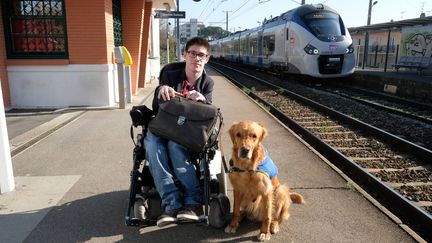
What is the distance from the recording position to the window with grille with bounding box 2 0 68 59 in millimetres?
9719

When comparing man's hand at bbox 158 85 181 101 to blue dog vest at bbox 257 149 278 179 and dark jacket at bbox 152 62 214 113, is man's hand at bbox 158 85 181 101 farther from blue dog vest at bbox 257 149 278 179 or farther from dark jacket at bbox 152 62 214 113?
blue dog vest at bbox 257 149 278 179

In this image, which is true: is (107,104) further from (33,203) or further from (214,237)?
(214,237)

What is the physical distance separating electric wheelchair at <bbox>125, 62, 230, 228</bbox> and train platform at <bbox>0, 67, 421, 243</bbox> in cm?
21

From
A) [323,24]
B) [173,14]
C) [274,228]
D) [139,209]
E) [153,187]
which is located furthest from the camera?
[173,14]

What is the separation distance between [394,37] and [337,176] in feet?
107

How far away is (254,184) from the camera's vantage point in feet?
10.9

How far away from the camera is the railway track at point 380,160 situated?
168 inches

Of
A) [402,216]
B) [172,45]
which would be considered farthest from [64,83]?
[172,45]

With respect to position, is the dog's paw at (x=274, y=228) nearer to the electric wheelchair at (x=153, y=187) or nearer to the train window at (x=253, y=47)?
the electric wheelchair at (x=153, y=187)

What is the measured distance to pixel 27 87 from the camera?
32.2 ft

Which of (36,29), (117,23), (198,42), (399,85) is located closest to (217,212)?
(198,42)

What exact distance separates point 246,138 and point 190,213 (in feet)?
2.71

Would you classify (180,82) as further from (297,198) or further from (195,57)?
(297,198)

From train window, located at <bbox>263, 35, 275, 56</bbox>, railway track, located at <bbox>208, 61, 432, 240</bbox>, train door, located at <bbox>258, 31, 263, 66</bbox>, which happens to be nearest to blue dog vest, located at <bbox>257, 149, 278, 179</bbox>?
railway track, located at <bbox>208, 61, 432, 240</bbox>
